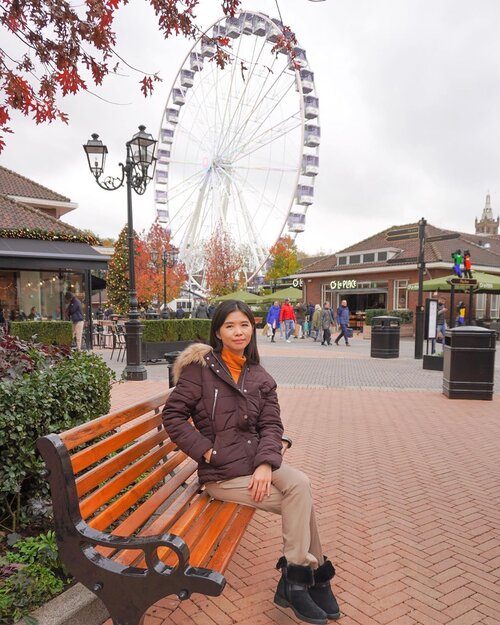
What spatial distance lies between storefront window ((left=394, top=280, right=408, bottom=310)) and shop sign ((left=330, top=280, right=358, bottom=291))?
3.21 metres

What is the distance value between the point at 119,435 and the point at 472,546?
2.39 meters

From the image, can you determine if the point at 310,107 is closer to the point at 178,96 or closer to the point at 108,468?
the point at 178,96

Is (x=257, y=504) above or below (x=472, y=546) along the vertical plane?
above

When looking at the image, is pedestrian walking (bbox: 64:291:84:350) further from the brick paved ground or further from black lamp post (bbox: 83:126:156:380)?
the brick paved ground

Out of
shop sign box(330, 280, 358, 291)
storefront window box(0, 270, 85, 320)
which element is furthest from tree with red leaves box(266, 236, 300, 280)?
storefront window box(0, 270, 85, 320)

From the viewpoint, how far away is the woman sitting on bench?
231 centimetres

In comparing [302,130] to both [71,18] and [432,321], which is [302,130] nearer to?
[432,321]

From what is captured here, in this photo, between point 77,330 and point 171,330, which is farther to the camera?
point 77,330

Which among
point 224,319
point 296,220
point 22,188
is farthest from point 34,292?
point 224,319

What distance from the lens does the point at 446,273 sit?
27281mm

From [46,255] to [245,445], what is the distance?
14.2 meters

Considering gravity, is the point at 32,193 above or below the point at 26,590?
above

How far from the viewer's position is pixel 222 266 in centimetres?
4138

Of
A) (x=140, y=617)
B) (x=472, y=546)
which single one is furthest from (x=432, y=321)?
(x=140, y=617)
